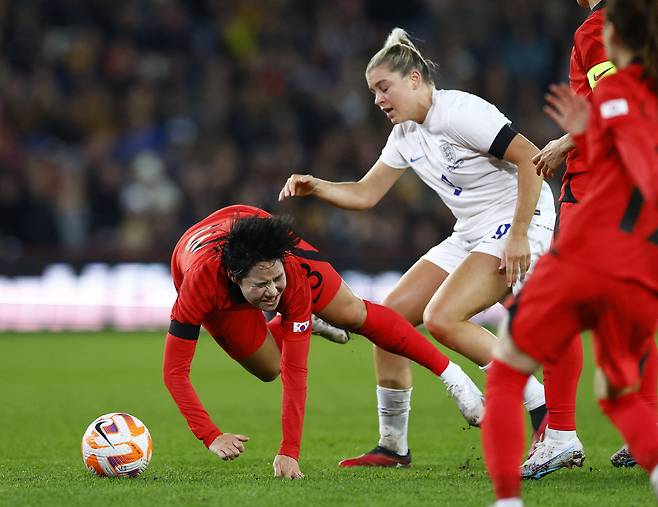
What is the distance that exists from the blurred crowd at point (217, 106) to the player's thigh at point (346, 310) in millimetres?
7951

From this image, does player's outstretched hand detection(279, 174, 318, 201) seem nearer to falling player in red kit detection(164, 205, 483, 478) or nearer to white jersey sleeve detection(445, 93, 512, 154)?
falling player in red kit detection(164, 205, 483, 478)

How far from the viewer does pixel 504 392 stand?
11.7 ft

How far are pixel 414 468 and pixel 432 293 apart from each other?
2.90 feet

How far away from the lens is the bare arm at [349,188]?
552 cm

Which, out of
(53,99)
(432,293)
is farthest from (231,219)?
(53,99)

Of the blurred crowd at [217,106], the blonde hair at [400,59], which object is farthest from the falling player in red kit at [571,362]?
the blurred crowd at [217,106]

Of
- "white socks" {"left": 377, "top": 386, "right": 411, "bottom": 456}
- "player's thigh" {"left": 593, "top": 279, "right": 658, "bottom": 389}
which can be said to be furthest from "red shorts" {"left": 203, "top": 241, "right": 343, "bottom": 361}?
"player's thigh" {"left": 593, "top": 279, "right": 658, "bottom": 389}

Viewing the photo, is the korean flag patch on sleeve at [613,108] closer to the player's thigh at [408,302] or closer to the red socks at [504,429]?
the red socks at [504,429]

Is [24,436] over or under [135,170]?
under

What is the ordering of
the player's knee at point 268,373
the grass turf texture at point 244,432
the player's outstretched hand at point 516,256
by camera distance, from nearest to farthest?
the grass turf texture at point 244,432 → the player's outstretched hand at point 516,256 → the player's knee at point 268,373

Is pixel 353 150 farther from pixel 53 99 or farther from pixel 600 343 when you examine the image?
pixel 600 343

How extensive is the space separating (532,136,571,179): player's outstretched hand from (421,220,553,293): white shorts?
0.52 m

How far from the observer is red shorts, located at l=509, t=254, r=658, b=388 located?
343 cm

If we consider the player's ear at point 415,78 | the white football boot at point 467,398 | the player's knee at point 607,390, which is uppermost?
the player's ear at point 415,78
